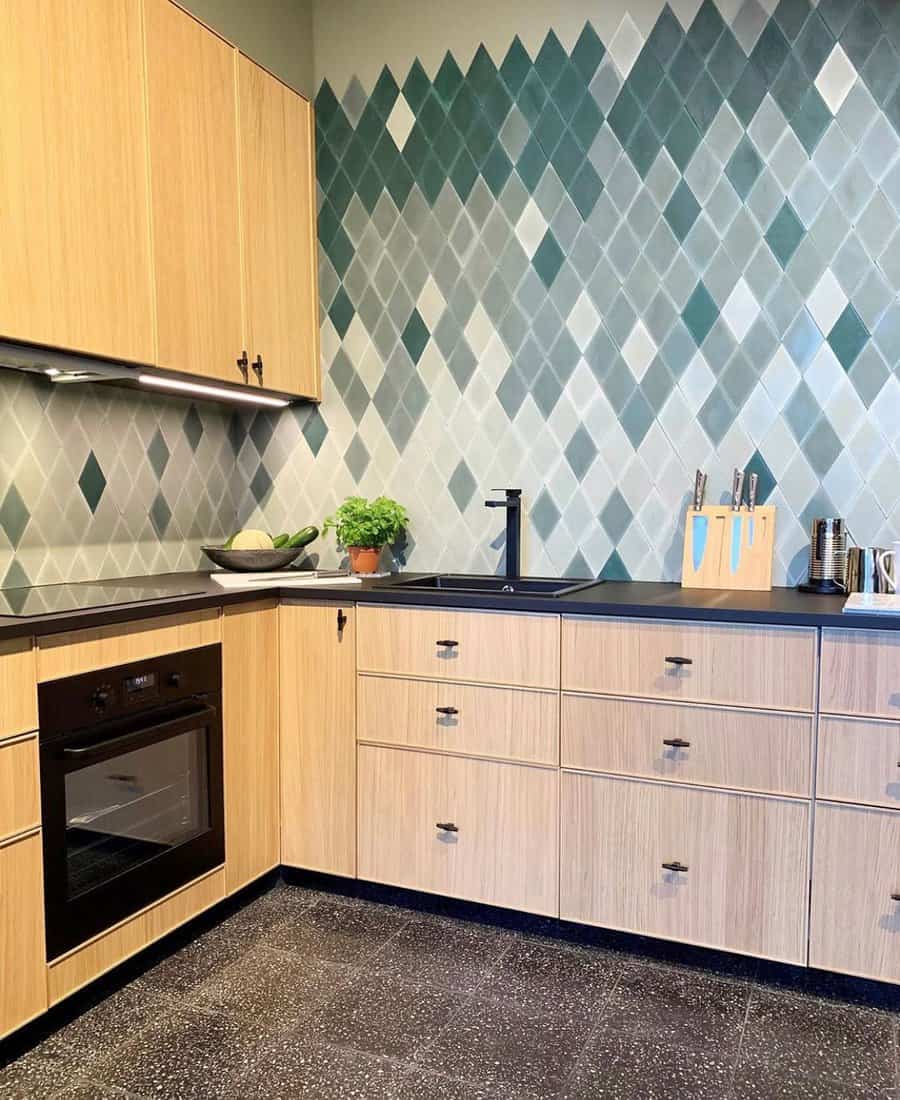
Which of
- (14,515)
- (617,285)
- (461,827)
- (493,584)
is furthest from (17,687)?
(617,285)

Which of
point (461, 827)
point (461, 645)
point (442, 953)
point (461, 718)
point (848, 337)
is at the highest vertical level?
point (848, 337)

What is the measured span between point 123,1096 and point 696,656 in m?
1.46

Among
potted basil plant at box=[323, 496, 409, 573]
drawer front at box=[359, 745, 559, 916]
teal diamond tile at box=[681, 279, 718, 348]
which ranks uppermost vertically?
teal diamond tile at box=[681, 279, 718, 348]

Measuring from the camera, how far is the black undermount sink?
2.57 meters

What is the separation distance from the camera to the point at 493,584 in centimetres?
272

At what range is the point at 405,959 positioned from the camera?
2.16 metres

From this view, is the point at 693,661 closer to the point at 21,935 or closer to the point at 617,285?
the point at 617,285

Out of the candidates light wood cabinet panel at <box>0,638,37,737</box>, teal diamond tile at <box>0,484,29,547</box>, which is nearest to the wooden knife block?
light wood cabinet panel at <box>0,638,37,737</box>

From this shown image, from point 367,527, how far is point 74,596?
91cm

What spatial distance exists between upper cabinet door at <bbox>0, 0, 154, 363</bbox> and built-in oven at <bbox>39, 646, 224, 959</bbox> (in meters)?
0.81

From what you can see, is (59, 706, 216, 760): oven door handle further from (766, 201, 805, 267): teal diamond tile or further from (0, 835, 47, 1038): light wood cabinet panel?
(766, 201, 805, 267): teal diamond tile

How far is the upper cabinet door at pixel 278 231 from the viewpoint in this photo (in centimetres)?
267

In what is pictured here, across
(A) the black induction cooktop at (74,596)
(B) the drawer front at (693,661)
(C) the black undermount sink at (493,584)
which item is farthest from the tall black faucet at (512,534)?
(A) the black induction cooktop at (74,596)

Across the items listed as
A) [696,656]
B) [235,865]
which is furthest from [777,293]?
[235,865]
